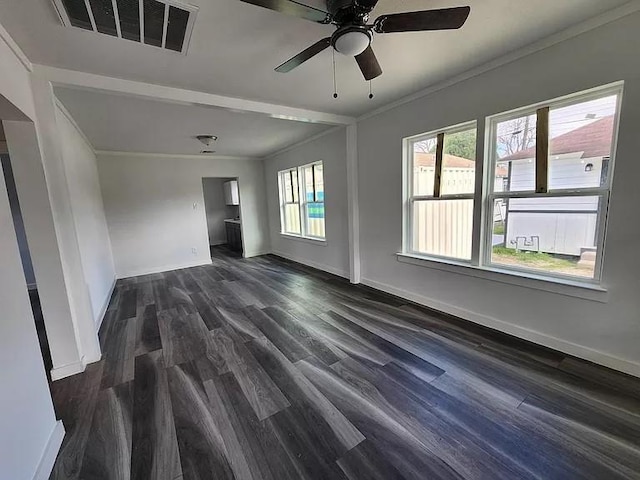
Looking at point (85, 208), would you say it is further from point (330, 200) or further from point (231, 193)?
point (231, 193)

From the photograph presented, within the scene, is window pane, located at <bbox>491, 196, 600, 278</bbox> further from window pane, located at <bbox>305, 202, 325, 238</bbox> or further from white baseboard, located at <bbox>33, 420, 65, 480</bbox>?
white baseboard, located at <bbox>33, 420, 65, 480</bbox>

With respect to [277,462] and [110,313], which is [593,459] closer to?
[277,462]

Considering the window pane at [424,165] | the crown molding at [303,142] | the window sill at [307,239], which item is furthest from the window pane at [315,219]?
the window pane at [424,165]

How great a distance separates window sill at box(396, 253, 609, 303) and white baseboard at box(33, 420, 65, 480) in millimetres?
3391

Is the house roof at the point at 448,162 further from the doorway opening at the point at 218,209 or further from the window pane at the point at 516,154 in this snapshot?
the doorway opening at the point at 218,209

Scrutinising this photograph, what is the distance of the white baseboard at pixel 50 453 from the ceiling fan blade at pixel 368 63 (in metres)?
2.91

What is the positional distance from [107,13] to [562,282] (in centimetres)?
372

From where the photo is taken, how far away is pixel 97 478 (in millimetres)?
1411

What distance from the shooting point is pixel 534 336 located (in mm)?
2449

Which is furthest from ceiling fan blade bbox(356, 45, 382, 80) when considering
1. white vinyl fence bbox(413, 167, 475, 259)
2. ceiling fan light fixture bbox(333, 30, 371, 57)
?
white vinyl fence bbox(413, 167, 475, 259)

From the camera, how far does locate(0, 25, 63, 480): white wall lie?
3.92 feet

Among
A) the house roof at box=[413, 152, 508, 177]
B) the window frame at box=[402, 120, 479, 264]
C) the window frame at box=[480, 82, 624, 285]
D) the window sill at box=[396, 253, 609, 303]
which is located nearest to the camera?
the window frame at box=[480, 82, 624, 285]

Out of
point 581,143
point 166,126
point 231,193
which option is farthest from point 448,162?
point 231,193

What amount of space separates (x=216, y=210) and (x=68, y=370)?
707cm
